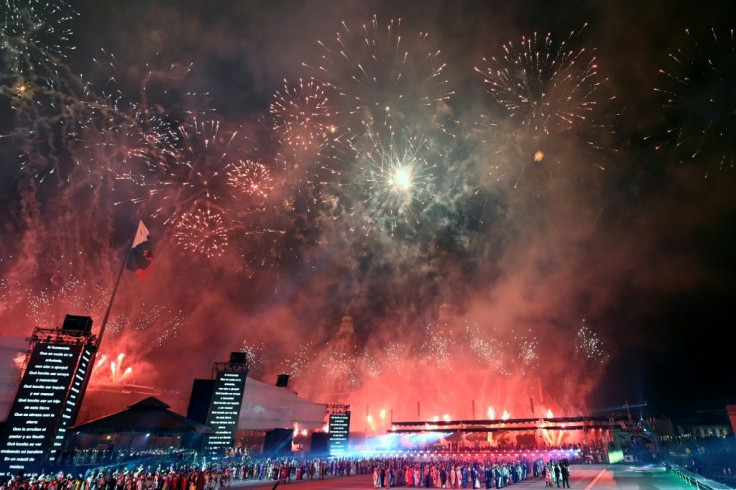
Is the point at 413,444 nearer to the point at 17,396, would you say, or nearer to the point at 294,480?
the point at 294,480

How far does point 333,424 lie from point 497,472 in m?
22.8

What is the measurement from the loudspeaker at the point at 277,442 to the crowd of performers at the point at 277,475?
21.6 feet

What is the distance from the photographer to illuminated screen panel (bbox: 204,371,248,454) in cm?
Answer: 3156

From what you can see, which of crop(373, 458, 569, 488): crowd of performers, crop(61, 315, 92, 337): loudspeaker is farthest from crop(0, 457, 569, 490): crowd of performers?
crop(61, 315, 92, 337): loudspeaker

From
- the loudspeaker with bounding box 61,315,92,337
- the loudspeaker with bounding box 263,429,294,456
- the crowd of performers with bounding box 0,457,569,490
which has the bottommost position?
the crowd of performers with bounding box 0,457,569,490

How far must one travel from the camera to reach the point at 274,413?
4244cm

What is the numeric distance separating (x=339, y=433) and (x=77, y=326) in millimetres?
28475

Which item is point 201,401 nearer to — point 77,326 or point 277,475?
point 277,475

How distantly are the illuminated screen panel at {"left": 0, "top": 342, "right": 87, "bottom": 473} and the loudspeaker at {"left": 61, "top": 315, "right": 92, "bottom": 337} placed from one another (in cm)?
148

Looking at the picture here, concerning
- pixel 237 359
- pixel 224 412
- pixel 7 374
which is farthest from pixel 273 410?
pixel 7 374

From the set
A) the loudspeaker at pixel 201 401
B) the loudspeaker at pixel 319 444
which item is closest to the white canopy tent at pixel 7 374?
the loudspeaker at pixel 201 401

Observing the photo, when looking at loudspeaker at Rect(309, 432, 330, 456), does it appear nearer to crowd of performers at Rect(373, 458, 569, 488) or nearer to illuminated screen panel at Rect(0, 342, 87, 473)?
crowd of performers at Rect(373, 458, 569, 488)

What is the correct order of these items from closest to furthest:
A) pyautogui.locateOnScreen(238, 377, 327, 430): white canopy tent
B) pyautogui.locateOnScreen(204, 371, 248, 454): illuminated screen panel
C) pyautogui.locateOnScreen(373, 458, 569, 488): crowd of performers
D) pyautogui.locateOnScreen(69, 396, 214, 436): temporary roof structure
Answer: pyautogui.locateOnScreen(69, 396, 214, 436): temporary roof structure < pyautogui.locateOnScreen(373, 458, 569, 488): crowd of performers < pyautogui.locateOnScreen(204, 371, 248, 454): illuminated screen panel < pyautogui.locateOnScreen(238, 377, 327, 430): white canopy tent

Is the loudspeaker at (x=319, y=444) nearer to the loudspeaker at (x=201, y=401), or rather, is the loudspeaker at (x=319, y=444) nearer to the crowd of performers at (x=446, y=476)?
the loudspeaker at (x=201, y=401)
